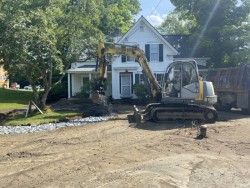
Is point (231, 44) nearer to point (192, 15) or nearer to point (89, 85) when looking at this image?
point (192, 15)

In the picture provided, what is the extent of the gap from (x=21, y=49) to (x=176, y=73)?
8155 mm

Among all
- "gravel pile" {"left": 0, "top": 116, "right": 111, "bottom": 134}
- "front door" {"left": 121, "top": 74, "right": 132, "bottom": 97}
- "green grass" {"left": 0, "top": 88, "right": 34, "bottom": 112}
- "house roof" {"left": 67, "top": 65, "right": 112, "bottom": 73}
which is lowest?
"gravel pile" {"left": 0, "top": 116, "right": 111, "bottom": 134}

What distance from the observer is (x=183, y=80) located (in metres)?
17.8

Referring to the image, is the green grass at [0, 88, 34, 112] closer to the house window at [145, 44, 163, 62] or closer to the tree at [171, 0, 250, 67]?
the house window at [145, 44, 163, 62]

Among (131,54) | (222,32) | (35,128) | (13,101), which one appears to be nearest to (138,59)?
(131,54)

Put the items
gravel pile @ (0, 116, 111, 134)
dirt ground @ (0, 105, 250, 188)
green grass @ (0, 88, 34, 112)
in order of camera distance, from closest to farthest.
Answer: dirt ground @ (0, 105, 250, 188) → gravel pile @ (0, 116, 111, 134) → green grass @ (0, 88, 34, 112)

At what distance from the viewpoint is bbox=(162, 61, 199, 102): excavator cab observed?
695 inches

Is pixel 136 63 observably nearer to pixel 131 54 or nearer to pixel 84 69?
pixel 84 69

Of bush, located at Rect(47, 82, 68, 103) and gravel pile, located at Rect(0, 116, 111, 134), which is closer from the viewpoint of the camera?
gravel pile, located at Rect(0, 116, 111, 134)

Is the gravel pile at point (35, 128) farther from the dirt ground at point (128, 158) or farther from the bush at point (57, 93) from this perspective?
the bush at point (57, 93)

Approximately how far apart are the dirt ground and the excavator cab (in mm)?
2346

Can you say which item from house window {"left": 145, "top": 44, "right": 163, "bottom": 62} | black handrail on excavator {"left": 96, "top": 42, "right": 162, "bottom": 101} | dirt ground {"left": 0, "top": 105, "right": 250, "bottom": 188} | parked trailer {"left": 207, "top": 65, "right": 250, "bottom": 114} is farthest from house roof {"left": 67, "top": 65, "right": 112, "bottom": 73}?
dirt ground {"left": 0, "top": 105, "right": 250, "bottom": 188}

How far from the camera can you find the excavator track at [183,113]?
17.9 m

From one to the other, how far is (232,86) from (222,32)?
36.8ft
